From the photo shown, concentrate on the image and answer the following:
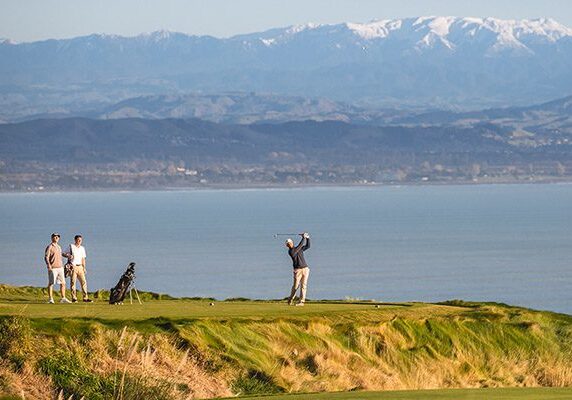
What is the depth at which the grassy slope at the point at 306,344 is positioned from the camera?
21.1 metres

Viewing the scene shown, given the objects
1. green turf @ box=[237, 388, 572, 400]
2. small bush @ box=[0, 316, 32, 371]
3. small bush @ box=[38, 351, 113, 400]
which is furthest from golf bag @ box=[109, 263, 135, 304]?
green turf @ box=[237, 388, 572, 400]

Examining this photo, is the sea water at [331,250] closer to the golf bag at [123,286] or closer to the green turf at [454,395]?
the golf bag at [123,286]

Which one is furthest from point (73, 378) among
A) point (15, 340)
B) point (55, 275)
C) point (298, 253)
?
point (298, 253)

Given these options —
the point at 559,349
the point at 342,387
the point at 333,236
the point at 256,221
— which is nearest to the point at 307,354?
the point at 342,387

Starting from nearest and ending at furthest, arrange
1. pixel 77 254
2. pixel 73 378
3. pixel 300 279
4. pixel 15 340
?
pixel 73 378
pixel 15 340
pixel 300 279
pixel 77 254

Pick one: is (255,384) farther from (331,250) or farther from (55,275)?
(331,250)

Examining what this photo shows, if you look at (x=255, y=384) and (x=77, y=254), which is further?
(x=77, y=254)

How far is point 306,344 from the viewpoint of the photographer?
76.1ft

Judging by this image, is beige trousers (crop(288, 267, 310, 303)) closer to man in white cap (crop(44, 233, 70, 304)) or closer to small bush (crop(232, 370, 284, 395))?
man in white cap (crop(44, 233, 70, 304))

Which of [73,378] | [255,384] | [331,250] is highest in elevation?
[73,378]

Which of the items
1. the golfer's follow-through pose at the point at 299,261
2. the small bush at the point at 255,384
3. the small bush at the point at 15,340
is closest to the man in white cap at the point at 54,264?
the golfer's follow-through pose at the point at 299,261

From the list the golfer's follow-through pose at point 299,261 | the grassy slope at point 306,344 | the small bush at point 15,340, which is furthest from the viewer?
the golfer's follow-through pose at point 299,261

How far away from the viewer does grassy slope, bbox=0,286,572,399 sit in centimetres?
2108

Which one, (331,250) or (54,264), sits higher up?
(54,264)
